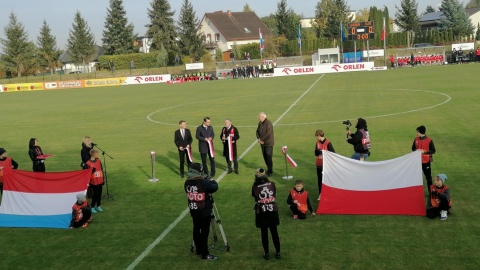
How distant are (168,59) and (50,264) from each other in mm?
79593

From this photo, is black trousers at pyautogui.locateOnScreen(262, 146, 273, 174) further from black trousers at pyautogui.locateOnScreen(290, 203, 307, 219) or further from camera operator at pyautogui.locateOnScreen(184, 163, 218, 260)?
camera operator at pyautogui.locateOnScreen(184, 163, 218, 260)

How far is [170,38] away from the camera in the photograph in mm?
87812

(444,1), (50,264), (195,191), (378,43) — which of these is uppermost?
(444,1)

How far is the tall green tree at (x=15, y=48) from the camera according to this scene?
87562 millimetres

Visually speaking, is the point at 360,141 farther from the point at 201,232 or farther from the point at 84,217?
the point at 84,217

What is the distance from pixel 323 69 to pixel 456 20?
1526 inches

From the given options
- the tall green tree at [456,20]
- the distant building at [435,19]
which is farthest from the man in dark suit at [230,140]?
the distant building at [435,19]

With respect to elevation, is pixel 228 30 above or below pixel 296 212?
above

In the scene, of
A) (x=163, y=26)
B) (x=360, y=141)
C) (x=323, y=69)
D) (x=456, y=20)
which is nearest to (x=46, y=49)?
(x=163, y=26)

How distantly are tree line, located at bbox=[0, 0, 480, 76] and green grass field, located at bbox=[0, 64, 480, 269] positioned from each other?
55232 millimetres

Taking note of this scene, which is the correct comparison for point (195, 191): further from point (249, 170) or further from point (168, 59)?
point (168, 59)

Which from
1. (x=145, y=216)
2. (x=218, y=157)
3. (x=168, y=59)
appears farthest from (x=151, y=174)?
(x=168, y=59)

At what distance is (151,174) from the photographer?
16.2 metres

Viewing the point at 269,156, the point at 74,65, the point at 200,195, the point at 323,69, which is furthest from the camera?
the point at 74,65
